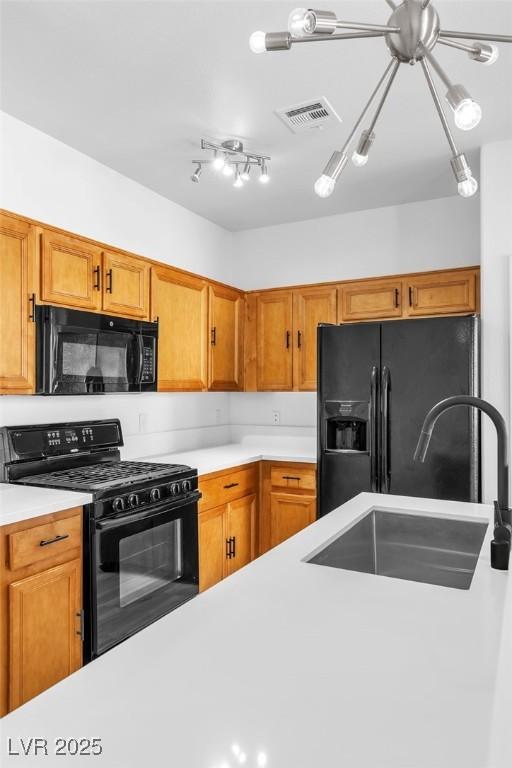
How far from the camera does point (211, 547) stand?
3082 millimetres

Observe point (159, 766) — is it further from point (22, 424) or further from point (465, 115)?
point (22, 424)

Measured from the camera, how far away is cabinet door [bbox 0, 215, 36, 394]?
7.29ft

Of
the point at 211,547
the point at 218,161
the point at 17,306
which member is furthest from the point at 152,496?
the point at 218,161

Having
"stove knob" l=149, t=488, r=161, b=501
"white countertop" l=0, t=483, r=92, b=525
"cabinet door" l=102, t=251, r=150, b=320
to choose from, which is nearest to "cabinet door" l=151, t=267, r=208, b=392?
"cabinet door" l=102, t=251, r=150, b=320

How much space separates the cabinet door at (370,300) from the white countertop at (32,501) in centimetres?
227

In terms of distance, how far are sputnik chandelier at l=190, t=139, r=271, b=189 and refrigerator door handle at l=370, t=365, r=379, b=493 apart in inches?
50.4

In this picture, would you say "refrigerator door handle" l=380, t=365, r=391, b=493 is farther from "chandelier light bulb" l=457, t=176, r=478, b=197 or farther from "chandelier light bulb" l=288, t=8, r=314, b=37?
"chandelier light bulb" l=288, t=8, r=314, b=37

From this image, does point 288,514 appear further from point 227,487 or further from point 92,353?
point 92,353

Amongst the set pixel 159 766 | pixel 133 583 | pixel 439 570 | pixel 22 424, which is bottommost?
pixel 133 583

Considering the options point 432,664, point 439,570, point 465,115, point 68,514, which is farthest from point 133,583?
point 465,115

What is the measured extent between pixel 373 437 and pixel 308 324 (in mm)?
1125

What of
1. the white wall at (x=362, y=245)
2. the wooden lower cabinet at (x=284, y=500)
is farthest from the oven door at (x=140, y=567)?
the white wall at (x=362, y=245)

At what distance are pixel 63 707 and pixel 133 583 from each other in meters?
1.66

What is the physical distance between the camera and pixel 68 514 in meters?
2.04
